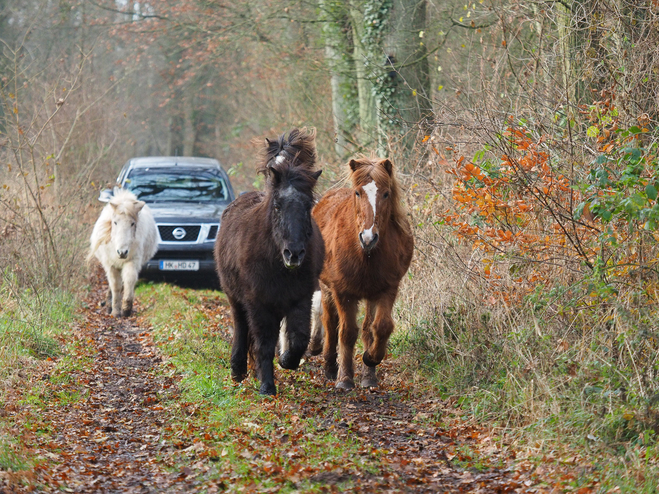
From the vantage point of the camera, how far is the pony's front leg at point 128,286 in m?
11.8

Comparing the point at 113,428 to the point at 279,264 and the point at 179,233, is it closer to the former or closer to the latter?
the point at 279,264

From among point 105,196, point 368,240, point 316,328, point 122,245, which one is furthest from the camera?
point 105,196

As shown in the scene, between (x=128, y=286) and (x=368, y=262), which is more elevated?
(x=368, y=262)

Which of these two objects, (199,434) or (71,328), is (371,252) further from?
(71,328)

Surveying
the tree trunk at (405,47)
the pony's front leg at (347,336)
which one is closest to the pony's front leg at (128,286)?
the tree trunk at (405,47)

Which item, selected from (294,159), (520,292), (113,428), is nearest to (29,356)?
(113,428)

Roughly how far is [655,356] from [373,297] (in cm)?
278

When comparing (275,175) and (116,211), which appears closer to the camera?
(275,175)

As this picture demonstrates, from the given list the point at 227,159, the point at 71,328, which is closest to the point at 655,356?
the point at 71,328

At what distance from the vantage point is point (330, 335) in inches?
315

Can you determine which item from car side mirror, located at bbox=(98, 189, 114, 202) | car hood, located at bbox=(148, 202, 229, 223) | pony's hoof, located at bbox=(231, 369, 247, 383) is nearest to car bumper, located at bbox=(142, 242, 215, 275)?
car hood, located at bbox=(148, 202, 229, 223)

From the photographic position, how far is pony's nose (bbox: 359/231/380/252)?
677cm

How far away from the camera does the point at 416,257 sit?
977cm

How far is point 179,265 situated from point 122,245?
214cm
